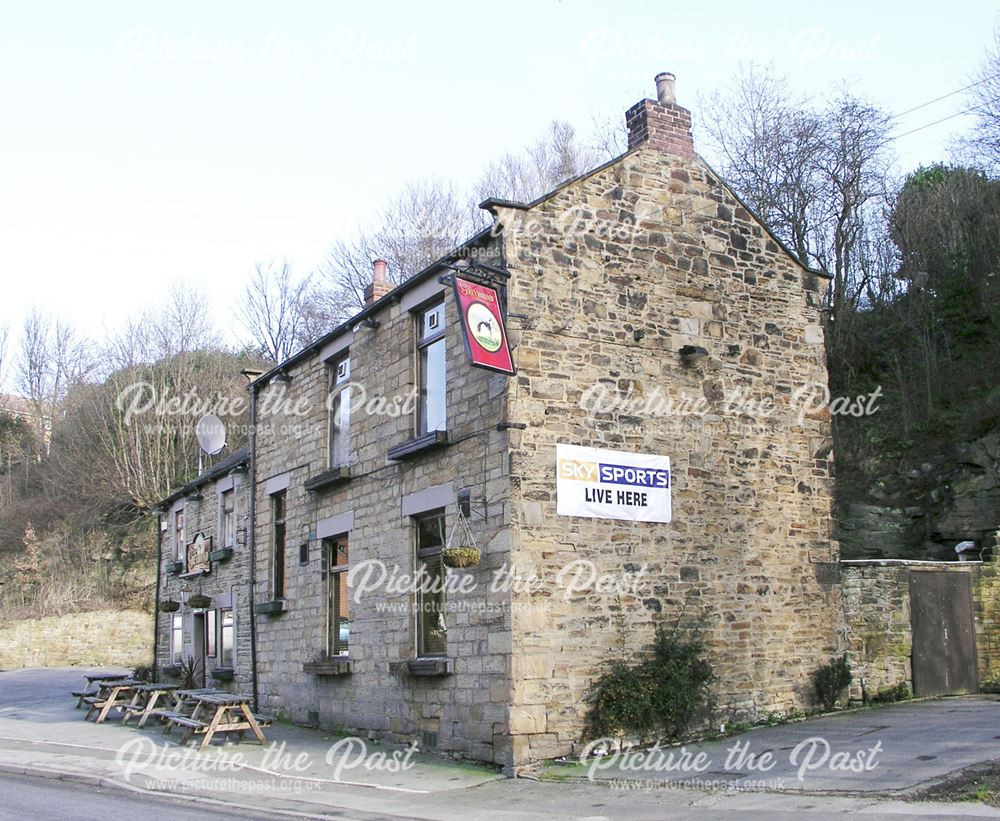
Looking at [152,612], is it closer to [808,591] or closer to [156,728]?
[156,728]

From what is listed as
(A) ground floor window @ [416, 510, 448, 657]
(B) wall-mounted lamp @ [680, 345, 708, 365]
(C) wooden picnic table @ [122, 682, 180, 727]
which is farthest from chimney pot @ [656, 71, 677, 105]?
(C) wooden picnic table @ [122, 682, 180, 727]

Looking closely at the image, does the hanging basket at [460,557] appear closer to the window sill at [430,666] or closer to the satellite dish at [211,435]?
the window sill at [430,666]

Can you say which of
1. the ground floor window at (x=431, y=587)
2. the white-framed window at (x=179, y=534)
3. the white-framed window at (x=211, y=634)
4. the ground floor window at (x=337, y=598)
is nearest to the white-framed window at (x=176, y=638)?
the white-framed window at (x=179, y=534)

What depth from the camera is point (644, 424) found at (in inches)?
501

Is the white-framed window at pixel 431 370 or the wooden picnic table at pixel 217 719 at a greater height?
the white-framed window at pixel 431 370

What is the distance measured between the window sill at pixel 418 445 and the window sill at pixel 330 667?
3240 millimetres

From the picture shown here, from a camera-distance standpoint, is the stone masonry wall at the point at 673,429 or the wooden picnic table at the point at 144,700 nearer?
the stone masonry wall at the point at 673,429

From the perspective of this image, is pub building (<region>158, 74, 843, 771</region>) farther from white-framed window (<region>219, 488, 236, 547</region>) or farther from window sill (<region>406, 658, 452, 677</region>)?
white-framed window (<region>219, 488, 236, 547</region>)

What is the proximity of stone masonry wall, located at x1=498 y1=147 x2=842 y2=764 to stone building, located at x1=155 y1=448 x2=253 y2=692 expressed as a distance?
8.76 m

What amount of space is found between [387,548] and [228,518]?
27.0 ft

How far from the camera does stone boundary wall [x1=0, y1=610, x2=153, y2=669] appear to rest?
3142cm

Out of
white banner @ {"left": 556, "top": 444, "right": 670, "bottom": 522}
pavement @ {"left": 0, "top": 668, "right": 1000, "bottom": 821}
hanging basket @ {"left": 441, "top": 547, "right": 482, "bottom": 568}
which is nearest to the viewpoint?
pavement @ {"left": 0, "top": 668, "right": 1000, "bottom": 821}

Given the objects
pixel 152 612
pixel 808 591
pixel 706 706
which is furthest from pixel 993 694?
pixel 152 612

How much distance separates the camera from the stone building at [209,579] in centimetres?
1908
